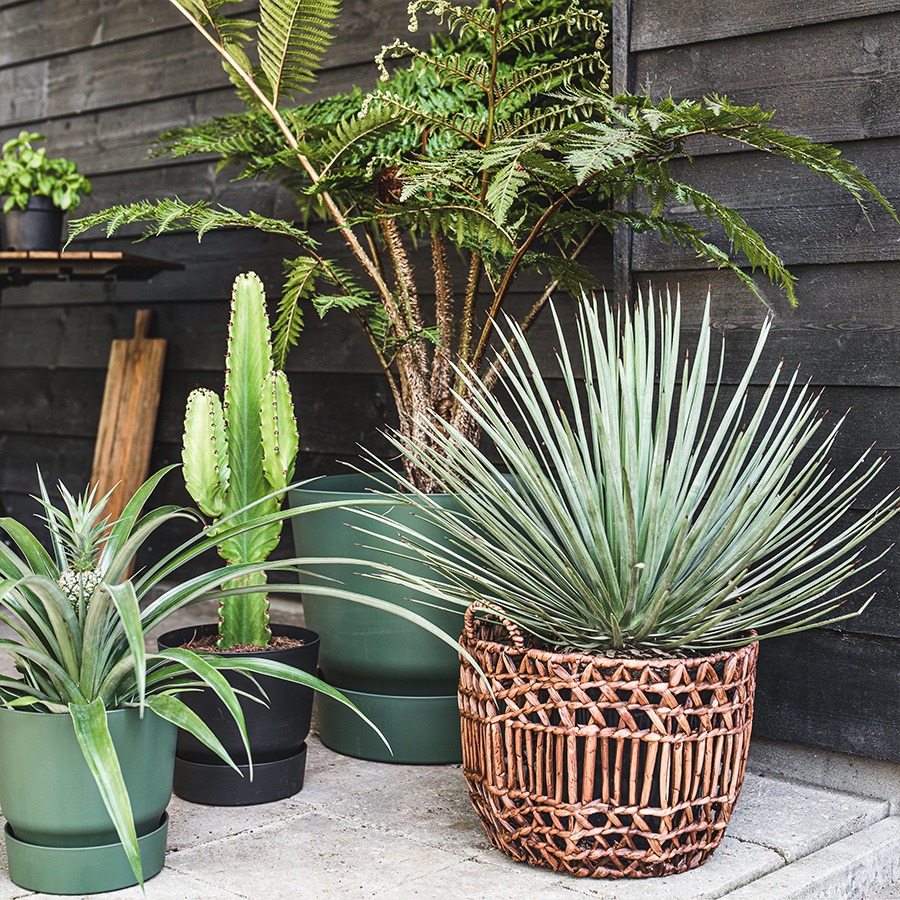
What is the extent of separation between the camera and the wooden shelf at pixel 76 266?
10.1 feet

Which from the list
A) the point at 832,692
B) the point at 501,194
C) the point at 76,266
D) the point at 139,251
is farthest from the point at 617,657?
the point at 139,251

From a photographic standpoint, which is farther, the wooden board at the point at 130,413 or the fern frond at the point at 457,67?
the wooden board at the point at 130,413

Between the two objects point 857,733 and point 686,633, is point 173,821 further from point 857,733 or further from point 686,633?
point 857,733

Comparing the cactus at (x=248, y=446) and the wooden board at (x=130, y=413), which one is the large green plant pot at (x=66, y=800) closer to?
the cactus at (x=248, y=446)

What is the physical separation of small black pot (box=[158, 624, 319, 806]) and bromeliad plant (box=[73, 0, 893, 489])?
1.53ft

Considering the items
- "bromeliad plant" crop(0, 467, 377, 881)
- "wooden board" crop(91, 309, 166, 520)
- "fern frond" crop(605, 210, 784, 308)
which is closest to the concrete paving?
"bromeliad plant" crop(0, 467, 377, 881)

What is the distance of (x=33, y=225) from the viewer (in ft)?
10.4

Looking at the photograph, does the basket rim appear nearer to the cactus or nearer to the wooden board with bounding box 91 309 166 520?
the cactus

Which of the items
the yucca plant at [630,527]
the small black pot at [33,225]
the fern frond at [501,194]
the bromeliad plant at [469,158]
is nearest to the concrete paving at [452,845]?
the yucca plant at [630,527]

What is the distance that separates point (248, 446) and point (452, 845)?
0.74 metres

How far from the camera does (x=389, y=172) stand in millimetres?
2236

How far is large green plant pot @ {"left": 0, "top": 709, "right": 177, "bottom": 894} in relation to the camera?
150 cm

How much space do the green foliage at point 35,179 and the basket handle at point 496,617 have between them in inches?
79.6

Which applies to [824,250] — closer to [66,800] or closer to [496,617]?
[496,617]
